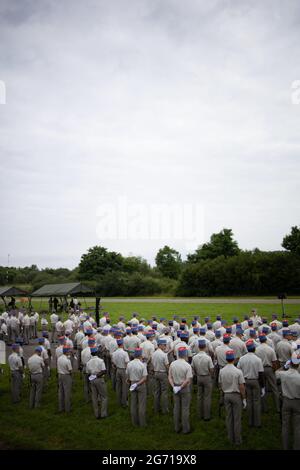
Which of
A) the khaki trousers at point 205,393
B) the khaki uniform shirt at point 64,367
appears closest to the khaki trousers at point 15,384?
the khaki uniform shirt at point 64,367

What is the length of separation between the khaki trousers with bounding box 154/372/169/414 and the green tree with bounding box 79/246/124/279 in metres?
90.5

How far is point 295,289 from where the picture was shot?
56219 mm

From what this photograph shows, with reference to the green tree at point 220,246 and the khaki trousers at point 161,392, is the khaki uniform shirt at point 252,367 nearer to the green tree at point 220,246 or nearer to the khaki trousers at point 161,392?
the khaki trousers at point 161,392

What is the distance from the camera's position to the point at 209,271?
65.1 m

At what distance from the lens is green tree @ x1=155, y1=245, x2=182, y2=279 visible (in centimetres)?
11469

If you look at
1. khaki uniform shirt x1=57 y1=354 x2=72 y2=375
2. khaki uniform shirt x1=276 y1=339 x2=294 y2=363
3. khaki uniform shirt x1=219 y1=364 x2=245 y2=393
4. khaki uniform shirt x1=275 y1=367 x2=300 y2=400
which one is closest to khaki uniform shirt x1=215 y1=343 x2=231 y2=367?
khaki uniform shirt x1=276 y1=339 x2=294 y2=363

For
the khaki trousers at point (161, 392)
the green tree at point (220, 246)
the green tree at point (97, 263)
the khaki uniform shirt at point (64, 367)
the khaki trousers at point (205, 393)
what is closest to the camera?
the khaki trousers at point (205, 393)

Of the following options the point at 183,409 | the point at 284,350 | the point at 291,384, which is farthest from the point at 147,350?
the point at 291,384

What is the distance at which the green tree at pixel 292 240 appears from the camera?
266ft

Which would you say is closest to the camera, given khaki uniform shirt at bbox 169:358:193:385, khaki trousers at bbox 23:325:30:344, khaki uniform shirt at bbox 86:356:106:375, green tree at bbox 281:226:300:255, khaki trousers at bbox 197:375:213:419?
khaki uniform shirt at bbox 169:358:193:385

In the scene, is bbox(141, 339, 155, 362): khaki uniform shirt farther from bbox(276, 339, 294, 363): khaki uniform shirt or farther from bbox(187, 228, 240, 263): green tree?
bbox(187, 228, 240, 263): green tree

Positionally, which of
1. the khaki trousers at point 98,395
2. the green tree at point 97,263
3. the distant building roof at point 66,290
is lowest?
the khaki trousers at point 98,395

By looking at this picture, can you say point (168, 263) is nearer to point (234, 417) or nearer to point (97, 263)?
point (97, 263)

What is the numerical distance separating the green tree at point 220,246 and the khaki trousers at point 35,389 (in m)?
76.1
